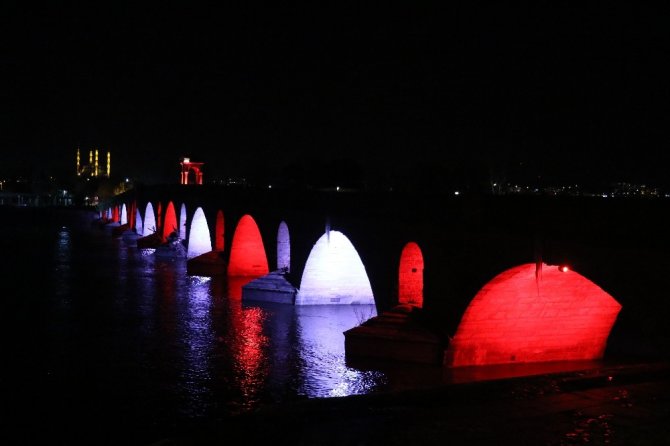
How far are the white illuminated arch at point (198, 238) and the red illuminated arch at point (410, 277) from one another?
28728 millimetres

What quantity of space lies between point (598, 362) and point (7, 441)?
41.1ft

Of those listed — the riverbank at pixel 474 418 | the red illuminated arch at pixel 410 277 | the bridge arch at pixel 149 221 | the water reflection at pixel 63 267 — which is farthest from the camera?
the bridge arch at pixel 149 221

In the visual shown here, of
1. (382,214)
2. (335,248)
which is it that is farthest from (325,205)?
(382,214)

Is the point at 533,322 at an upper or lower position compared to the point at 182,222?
lower

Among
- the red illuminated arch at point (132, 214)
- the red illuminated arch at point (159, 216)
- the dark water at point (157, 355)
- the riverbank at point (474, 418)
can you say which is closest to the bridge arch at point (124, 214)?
the red illuminated arch at point (132, 214)

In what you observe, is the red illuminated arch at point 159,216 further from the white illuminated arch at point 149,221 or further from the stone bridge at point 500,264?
the stone bridge at point 500,264

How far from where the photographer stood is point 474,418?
12086 millimetres

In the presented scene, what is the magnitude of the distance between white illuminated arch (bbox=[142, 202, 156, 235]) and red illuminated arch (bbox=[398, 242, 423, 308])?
51925mm

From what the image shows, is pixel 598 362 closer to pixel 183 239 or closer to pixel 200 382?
pixel 200 382

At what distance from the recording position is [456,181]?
165 feet

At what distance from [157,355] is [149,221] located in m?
51.7

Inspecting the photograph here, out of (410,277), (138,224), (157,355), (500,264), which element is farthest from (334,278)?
(138,224)

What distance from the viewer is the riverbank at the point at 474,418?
442 inches

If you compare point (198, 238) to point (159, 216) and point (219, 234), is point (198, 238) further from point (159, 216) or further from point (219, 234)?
point (159, 216)
